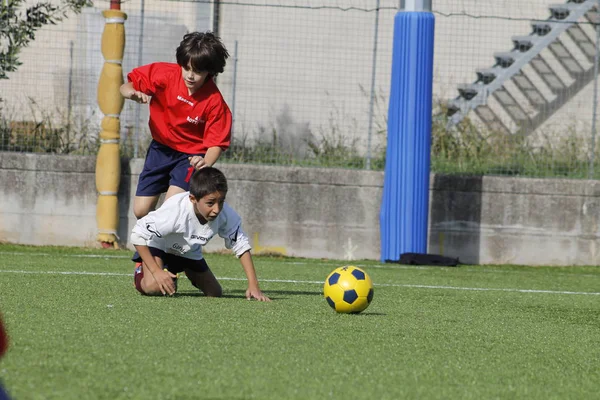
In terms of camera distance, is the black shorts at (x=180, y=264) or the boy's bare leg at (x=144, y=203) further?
the boy's bare leg at (x=144, y=203)

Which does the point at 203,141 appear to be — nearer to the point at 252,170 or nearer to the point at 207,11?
the point at 252,170

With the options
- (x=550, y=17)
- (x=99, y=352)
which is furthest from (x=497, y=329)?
(x=550, y=17)

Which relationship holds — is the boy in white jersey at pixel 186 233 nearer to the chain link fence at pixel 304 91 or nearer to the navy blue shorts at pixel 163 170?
the navy blue shorts at pixel 163 170

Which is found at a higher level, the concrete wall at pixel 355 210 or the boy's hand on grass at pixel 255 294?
the concrete wall at pixel 355 210

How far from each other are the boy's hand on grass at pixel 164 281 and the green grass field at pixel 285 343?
77mm

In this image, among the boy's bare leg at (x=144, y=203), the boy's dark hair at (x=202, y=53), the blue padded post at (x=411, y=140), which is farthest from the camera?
the blue padded post at (x=411, y=140)

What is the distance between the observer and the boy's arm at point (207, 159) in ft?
20.5

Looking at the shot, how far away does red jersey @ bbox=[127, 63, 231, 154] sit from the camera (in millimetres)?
6770

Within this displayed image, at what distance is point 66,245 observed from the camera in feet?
35.4

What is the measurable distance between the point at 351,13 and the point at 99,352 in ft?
29.7

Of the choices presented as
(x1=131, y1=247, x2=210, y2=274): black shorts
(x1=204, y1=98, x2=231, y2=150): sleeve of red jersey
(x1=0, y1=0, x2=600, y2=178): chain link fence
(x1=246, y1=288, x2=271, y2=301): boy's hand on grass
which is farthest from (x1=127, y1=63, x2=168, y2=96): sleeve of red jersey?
(x1=0, y1=0, x2=600, y2=178): chain link fence

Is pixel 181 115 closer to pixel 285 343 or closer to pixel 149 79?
pixel 149 79

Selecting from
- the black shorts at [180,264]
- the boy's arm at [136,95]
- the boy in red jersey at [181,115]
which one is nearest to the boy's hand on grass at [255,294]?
the black shorts at [180,264]

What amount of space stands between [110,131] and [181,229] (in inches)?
200
